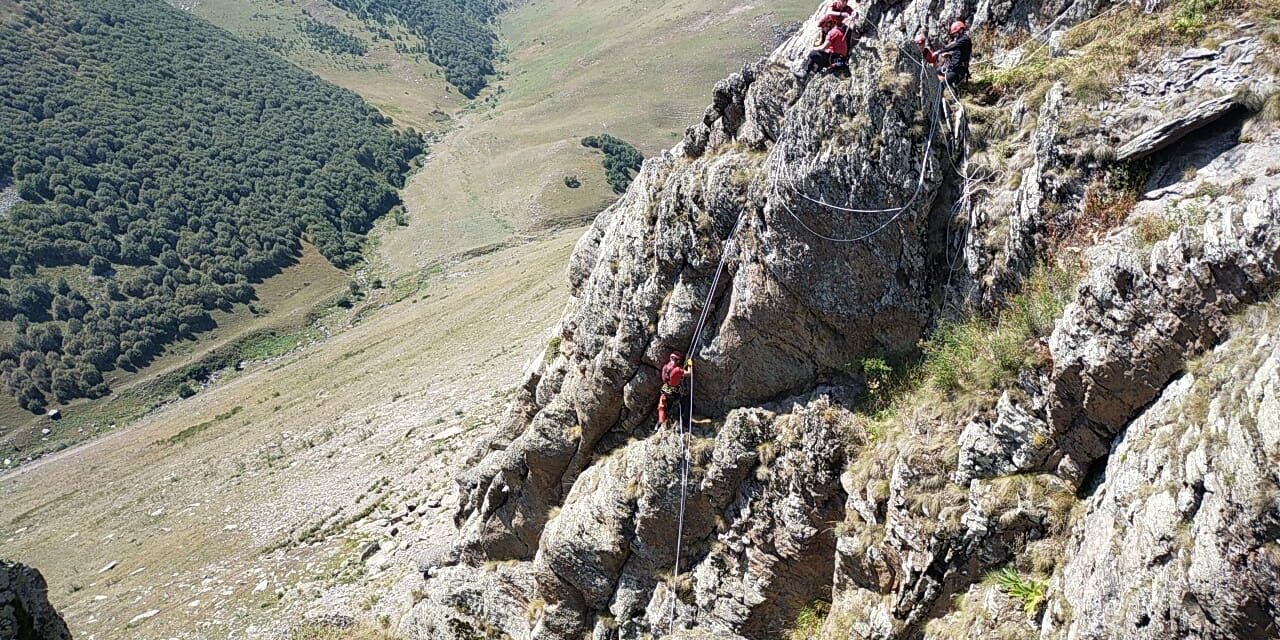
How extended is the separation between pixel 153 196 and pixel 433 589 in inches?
4525

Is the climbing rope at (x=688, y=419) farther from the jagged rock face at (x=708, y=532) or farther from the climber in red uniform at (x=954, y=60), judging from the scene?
the climber in red uniform at (x=954, y=60)

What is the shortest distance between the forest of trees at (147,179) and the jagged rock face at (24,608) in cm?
7469

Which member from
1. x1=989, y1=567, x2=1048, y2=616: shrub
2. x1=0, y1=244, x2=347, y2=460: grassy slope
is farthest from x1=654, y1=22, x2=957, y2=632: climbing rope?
x1=0, y1=244, x2=347, y2=460: grassy slope

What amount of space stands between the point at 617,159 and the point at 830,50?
353ft

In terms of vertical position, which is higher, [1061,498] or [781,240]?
[781,240]

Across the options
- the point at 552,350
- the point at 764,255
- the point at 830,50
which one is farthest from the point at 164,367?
the point at 830,50

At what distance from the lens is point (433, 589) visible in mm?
19859

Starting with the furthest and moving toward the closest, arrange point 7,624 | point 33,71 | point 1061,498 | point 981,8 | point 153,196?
1. point 33,71
2. point 153,196
3. point 7,624
4. point 981,8
5. point 1061,498

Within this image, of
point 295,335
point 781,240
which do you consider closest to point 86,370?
point 295,335

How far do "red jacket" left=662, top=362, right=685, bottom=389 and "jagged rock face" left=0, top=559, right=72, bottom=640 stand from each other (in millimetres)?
15968

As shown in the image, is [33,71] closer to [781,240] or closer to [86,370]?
[86,370]

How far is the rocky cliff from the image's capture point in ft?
24.7

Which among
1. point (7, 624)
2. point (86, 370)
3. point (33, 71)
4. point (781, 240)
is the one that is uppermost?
point (33, 71)

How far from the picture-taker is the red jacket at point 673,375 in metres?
13.6
